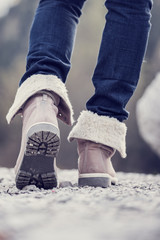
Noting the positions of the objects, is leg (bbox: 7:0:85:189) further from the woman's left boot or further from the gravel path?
the gravel path

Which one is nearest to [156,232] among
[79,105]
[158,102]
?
[158,102]

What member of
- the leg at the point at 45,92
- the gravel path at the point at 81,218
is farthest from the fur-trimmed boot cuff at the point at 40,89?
the gravel path at the point at 81,218

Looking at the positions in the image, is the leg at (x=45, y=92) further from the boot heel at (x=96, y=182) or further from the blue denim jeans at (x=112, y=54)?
the boot heel at (x=96, y=182)

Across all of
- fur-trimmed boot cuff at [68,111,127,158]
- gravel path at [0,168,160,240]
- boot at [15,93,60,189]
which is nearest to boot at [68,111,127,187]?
fur-trimmed boot cuff at [68,111,127,158]

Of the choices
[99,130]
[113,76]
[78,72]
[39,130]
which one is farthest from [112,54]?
[78,72]

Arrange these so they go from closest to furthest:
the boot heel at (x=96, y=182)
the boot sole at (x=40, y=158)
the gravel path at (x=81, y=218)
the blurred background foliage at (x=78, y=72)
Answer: the gravel path at (x=81, y=218)
the boot sole at (x=40, y=158)
the boot heel at (x=96, y=182)
the blurred background foliage at (x=78, y=72)

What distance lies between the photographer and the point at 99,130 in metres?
1.12

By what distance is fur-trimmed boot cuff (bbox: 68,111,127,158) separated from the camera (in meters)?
1.12

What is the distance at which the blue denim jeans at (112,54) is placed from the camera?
1.09 metres

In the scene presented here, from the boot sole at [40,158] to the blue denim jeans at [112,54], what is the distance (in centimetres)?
19

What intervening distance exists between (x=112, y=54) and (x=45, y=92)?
0.23 metres

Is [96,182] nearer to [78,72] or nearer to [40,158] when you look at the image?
[40,158]

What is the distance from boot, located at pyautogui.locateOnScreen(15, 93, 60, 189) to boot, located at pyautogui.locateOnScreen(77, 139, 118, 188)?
12 centimetres

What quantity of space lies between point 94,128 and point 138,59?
24 cm
